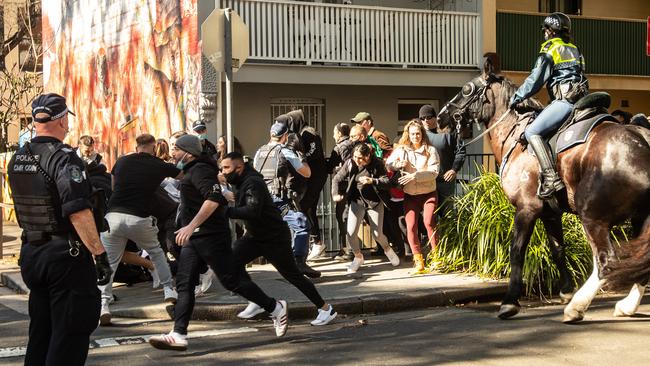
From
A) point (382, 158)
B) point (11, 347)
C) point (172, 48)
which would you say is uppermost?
point (172, 48)

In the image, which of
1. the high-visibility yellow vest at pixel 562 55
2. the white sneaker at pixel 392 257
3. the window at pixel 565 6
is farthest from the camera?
the window at pixel 565 6

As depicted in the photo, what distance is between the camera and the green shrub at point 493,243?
10.2m

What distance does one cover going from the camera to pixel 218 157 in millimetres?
12812

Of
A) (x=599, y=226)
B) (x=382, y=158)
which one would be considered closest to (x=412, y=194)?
(x=382, y=158)

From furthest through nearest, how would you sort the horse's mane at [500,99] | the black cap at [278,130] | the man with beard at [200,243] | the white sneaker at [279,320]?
the black cap at [278,130]
the horse's mane at [500,99]
the white sneaker at [279,320]
the man with beard at [200,243]

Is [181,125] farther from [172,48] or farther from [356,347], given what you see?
[356,347]

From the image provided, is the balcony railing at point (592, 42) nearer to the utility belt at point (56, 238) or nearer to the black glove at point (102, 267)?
the black glove at point (102, 267)

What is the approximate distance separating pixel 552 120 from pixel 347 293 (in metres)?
2.97

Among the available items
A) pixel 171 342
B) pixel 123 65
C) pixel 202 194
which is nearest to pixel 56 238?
pixel 171 342

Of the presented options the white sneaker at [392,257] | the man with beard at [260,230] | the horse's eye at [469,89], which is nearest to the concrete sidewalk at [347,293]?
the white sneaker at [392,257]

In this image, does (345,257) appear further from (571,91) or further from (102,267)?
(102,267)

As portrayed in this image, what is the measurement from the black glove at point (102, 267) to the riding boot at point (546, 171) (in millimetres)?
4320

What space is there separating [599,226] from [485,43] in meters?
12.0

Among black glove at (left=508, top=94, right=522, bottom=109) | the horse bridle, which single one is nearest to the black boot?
the horse bridle
